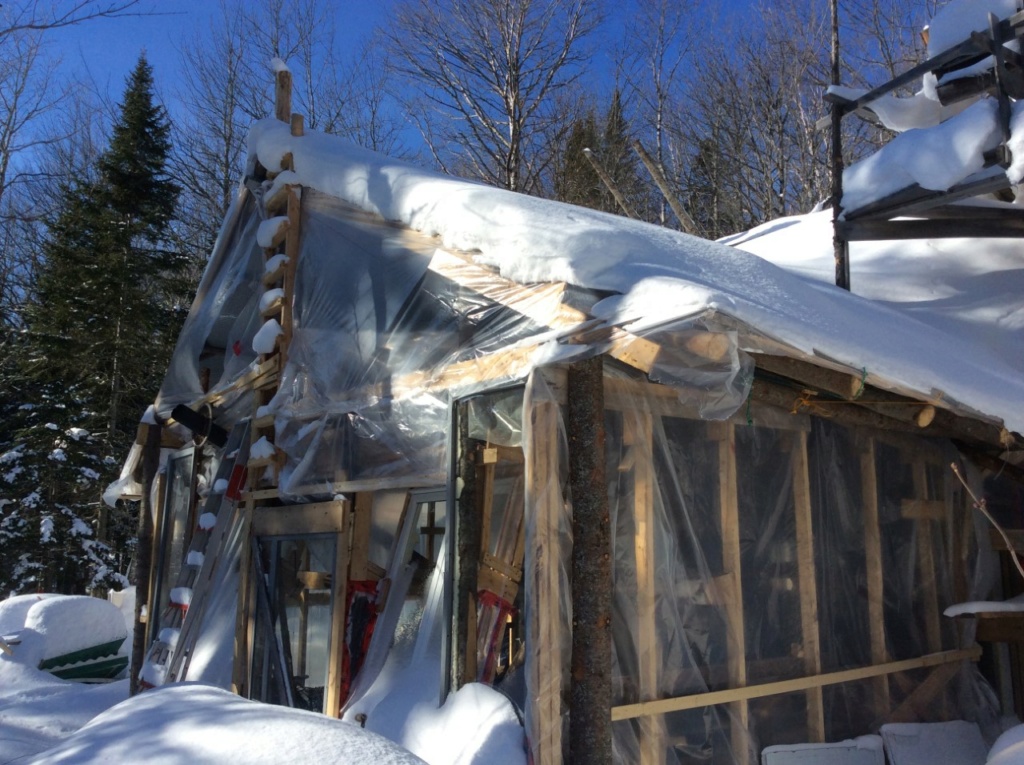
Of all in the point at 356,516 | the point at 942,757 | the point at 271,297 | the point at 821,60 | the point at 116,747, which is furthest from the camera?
the point at 821,60

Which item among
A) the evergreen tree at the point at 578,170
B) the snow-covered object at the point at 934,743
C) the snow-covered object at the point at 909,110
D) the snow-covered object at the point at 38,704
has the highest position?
the evergreen tree at the point at 578,170

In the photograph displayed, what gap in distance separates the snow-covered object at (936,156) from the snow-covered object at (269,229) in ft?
14.5

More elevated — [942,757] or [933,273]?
[933,273]

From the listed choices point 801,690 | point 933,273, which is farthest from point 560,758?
point 933,273

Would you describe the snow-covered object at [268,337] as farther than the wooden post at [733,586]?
Yes

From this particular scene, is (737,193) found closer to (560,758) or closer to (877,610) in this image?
(877,610)

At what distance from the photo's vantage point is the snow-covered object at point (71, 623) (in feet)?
36.2

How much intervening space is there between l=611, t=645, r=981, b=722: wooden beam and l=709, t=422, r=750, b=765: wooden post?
0.33 ft

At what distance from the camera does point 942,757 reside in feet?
17.8

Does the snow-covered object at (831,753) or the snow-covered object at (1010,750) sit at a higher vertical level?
the snow-covered object at (1010,750)

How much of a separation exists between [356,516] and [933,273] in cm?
505

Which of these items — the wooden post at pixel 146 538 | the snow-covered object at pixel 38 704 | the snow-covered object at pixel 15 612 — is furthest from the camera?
the snow-covered object at pixel 15 612

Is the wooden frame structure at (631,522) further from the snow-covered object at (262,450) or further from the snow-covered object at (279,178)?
the snow-covered object at (279,178)

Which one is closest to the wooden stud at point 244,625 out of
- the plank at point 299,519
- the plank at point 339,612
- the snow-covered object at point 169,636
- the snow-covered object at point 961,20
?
the plank at point 299,519
